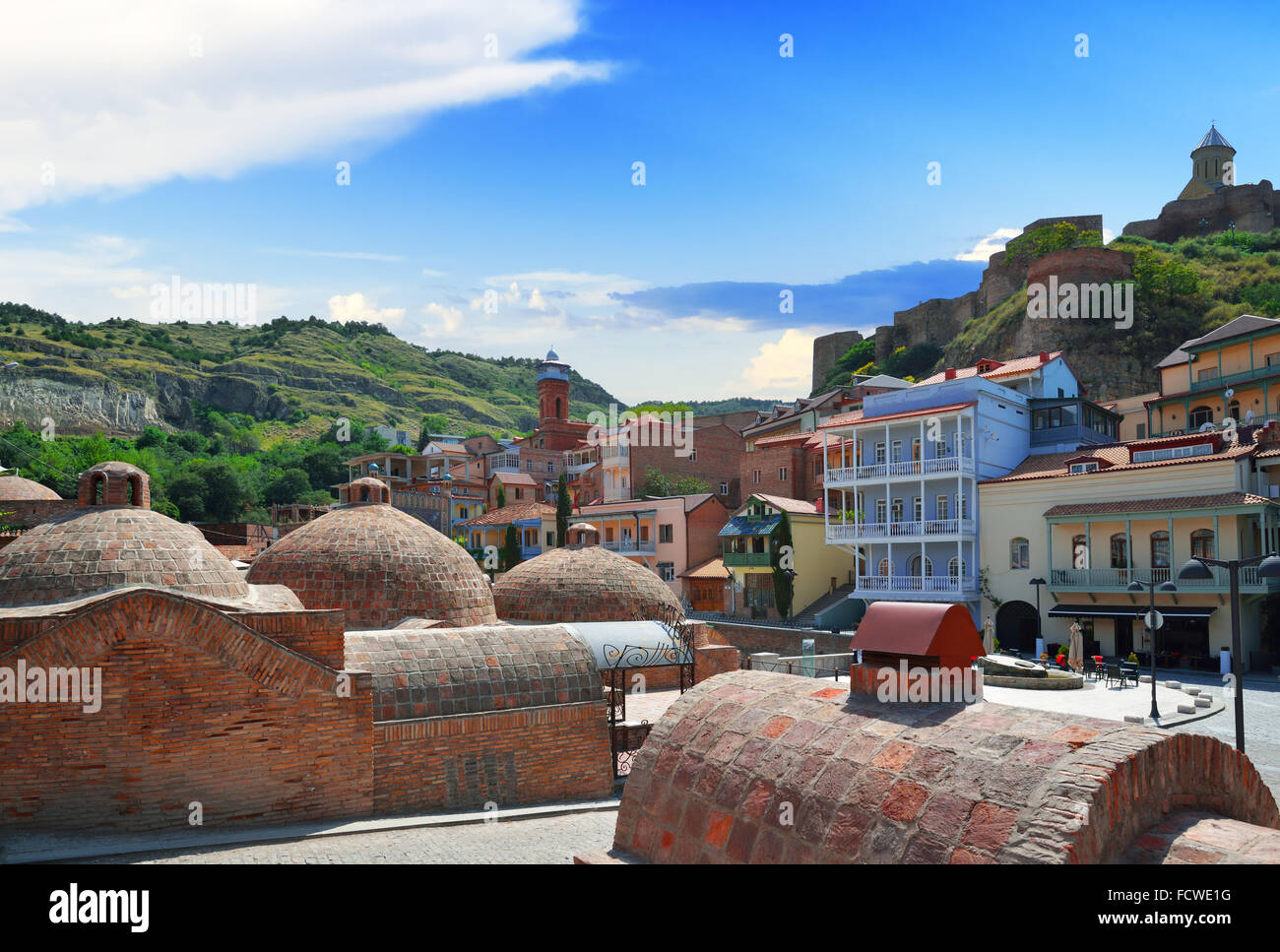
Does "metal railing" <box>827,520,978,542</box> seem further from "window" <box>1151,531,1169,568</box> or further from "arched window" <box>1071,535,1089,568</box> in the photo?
"window" <box>1151,531,1169,568</box>

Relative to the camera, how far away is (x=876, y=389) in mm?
56406

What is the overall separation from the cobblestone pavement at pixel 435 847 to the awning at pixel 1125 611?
2308 cm

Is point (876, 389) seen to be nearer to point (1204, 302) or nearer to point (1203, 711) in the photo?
point (1204, 302)

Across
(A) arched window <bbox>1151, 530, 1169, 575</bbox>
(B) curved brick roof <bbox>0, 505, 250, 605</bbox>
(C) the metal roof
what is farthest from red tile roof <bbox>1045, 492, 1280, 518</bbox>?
(B) curved brick roof <bbox>0, 505, 250, 605</bbox>

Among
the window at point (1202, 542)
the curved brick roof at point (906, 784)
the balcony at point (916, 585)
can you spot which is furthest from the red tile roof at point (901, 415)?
the curved brick roof at point (906, 784)

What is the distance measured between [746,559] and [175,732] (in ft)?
104

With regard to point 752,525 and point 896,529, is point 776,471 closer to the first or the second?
point 752,525

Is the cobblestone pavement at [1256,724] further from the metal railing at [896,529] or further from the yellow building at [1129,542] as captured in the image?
the metal railing at [896,529]

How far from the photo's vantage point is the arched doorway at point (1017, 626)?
108 ft

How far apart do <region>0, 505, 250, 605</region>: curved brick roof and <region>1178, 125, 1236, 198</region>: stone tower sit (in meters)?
89.9

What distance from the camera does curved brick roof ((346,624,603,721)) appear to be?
1373 cm

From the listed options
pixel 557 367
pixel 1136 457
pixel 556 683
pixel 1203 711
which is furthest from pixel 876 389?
pixel 556 683

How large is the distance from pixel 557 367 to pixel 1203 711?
6096cm

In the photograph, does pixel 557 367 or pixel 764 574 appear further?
pixel 557 367
